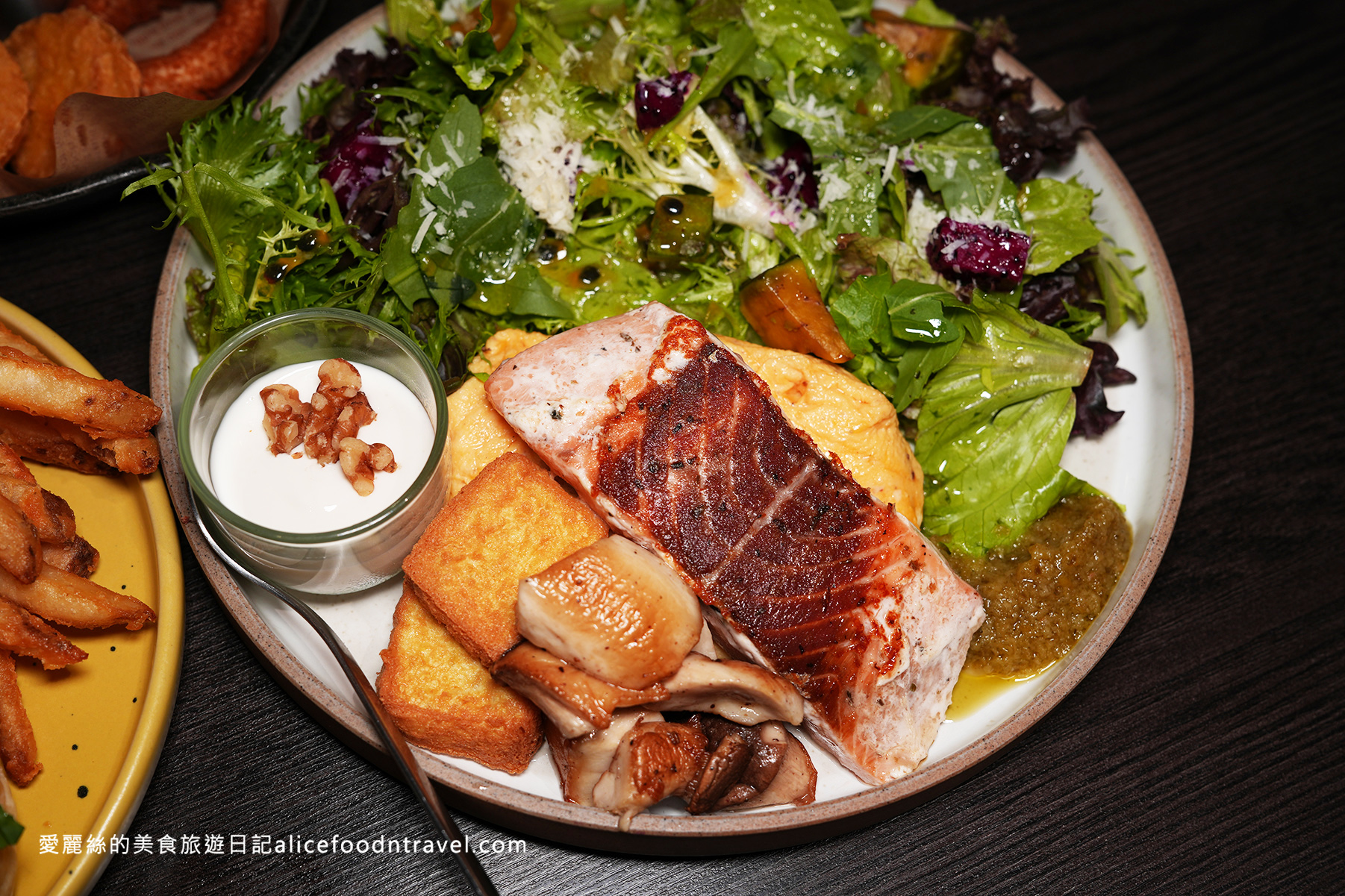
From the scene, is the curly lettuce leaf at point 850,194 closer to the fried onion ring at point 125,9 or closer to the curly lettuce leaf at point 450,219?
the curly lettuce leaf at point 450,219

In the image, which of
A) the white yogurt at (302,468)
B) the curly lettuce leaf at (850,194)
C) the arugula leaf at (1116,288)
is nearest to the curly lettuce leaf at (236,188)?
the white yogurt at (302,468)

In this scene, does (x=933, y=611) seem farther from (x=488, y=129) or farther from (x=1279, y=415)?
(x=488, y=129)

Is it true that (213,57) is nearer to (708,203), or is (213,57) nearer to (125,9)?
(125,9)

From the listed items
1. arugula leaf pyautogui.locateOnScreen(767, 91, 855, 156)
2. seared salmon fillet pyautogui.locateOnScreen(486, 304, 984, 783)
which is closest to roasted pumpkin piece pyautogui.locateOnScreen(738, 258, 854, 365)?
seared salmon fillet pyautogui.locateOnScreen(486, 304, 984, 783)

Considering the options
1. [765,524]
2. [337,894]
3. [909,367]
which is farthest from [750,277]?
[337,894]

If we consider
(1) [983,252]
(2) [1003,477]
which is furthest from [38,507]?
(1) [983,252]

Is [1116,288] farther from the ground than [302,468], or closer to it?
farther from the ground
